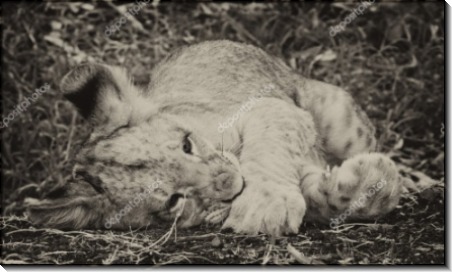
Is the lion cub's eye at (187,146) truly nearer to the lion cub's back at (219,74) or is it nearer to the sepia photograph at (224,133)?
the sepia photograph at (224,133)

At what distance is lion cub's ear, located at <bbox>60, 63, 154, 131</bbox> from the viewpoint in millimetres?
3023

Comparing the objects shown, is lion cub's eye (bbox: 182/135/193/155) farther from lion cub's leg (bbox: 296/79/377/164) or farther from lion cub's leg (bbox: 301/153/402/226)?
lion cub's leg (bbox: 296/79/377/164)

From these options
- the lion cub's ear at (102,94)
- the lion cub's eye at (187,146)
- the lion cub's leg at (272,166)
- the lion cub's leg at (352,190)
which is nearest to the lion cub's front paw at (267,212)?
the lion cub's leg at (272,166)

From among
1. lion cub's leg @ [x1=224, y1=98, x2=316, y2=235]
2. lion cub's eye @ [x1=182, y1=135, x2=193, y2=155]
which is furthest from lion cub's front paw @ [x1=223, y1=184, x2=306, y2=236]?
lion cub's eye @ [x1=182, y1=135, x2=193, y2=155]

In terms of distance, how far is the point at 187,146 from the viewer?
114 inches

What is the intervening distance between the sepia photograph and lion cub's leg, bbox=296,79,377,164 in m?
0.01

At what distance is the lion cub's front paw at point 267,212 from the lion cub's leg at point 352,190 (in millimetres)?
113

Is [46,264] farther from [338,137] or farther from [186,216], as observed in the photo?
[338,137]

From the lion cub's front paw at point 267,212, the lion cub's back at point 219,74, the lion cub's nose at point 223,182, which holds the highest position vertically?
the lion cub's back at point 219,74

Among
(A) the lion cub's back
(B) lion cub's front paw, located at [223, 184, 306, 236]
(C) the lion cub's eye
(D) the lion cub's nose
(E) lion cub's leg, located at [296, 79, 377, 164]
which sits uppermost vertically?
(A) the lion cub's back

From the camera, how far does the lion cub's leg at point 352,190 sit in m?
2.91

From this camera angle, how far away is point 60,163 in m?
3.63

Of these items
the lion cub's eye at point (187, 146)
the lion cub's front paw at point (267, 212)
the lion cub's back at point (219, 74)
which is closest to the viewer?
the lion cub's front paw at point (267, 212)

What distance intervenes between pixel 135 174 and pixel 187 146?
0.79 feet
